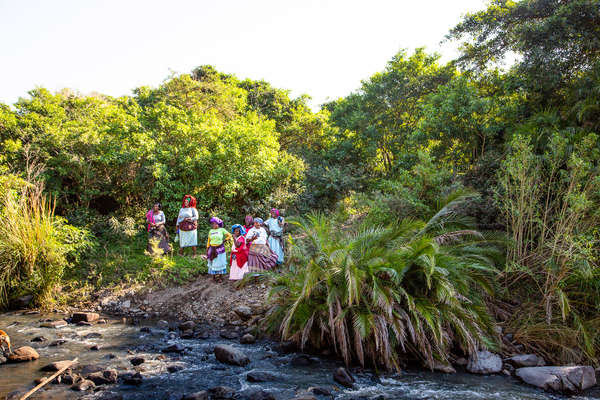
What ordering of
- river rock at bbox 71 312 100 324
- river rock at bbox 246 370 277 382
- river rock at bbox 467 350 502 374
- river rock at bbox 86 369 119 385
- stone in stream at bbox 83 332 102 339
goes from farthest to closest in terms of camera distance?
river rock at bbox 71 312 100 324
stone in stream at bbox 83 332 102 339
river rock at bbox 467 350 502 374
river rock at bbox 246 370 277 382
river rock at bbox 86 369 119 385

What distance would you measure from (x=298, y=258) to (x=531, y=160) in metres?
5.24

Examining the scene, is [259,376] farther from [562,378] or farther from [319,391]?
[562,378]

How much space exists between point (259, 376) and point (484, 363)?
135 inches

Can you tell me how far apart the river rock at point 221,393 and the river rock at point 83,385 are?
1.57 metres

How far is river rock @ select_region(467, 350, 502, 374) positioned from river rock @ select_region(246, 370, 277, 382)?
3.01 m

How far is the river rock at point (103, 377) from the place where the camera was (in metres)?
5.12

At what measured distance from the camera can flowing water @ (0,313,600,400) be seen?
4.97 meters

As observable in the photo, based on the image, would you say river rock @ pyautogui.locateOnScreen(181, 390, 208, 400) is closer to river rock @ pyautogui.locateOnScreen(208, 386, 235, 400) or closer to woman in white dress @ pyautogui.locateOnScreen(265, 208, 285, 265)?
river rock @ pyautogui.locateOnScreen(208, 386, 235, 400)

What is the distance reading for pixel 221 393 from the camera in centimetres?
484

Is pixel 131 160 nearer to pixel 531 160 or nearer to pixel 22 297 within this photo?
pixel 22 297

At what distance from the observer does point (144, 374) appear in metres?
5.43

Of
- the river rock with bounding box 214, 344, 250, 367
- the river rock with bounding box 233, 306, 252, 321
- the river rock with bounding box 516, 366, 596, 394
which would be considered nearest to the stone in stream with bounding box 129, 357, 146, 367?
the river rock with bounding box 214, 344, 250, 367

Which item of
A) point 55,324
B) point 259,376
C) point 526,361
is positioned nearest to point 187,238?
point 55,324

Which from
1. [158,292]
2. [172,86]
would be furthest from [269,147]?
[158,292]
